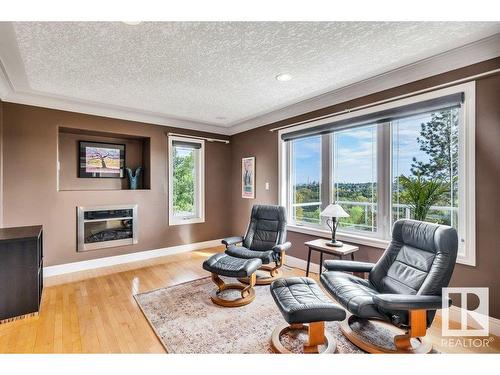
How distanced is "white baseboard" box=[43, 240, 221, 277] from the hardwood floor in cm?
14

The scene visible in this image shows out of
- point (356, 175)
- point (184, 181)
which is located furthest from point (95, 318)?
point (356, 175)

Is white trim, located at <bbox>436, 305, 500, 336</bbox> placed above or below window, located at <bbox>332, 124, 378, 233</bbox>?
below

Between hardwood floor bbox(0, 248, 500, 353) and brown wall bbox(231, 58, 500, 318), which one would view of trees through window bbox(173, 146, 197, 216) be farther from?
brown wall bbox(231, 58, 500, 318)

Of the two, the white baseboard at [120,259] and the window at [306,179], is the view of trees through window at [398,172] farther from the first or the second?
the white baseboard at [120,259]

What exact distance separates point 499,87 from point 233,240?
10.2 ft

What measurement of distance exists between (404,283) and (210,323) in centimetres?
173

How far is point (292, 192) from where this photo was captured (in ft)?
13.8

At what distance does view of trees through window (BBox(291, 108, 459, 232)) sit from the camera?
8.05 ft

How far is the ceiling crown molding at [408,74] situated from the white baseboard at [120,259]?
9.81ft

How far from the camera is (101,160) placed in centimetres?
421

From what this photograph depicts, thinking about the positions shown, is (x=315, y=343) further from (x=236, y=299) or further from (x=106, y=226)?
(x=106, y=226)

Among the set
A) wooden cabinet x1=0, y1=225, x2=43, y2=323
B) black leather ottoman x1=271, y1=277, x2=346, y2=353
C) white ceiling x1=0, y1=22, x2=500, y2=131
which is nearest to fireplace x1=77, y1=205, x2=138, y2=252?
wooden cabinet x1=0, y1=225, x2=43, y2=323
